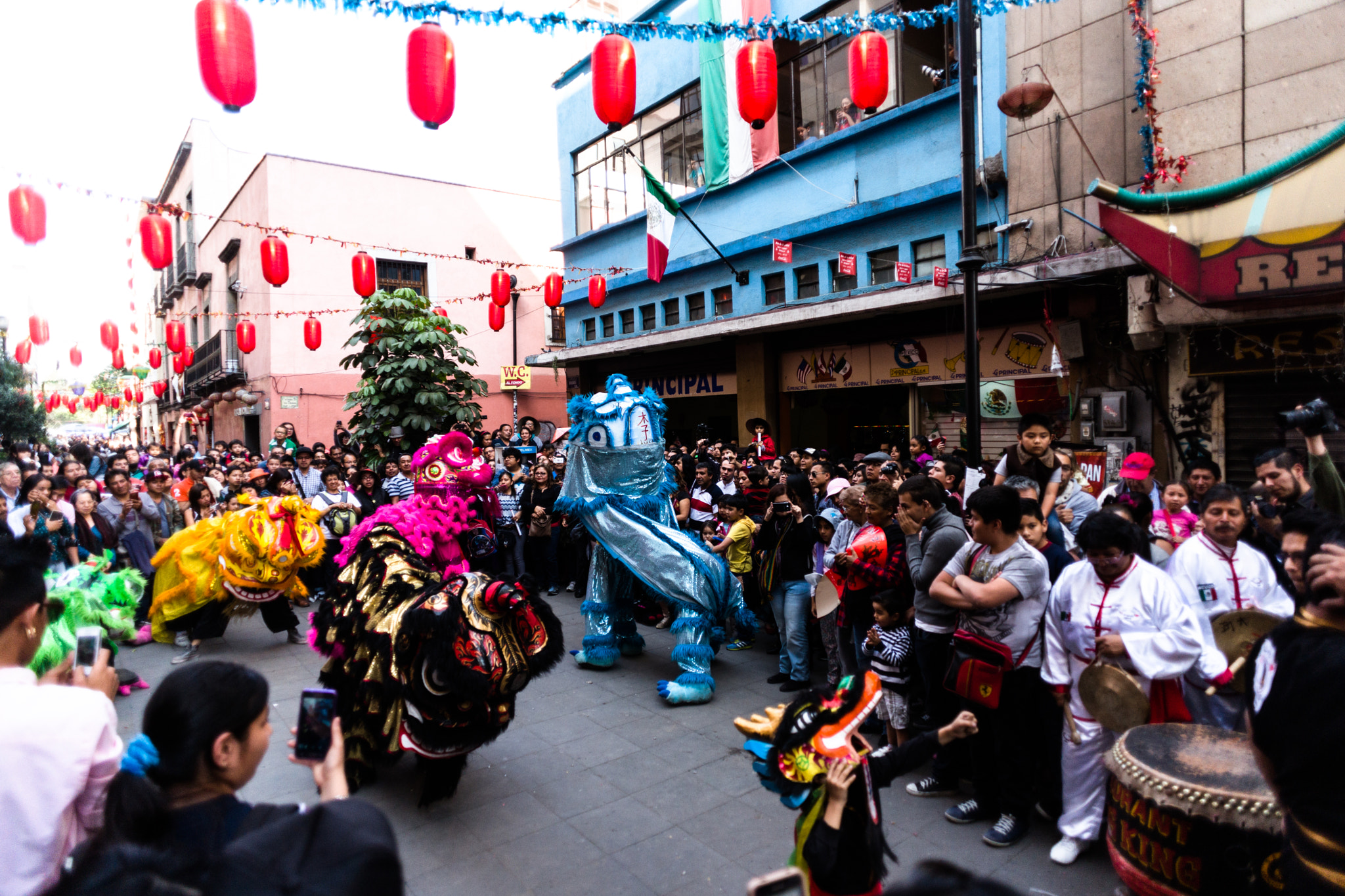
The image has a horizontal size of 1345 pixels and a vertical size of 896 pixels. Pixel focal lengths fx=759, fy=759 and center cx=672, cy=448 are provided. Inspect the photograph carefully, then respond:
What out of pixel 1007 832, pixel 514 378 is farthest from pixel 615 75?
pixel 514 378

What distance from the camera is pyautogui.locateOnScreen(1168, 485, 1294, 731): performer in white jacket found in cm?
361

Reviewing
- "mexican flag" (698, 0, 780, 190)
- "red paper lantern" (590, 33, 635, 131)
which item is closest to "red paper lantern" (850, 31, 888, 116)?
"red paper lantern" (590, 33, 635, 131)

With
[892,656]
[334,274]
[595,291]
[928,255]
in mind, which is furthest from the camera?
[334,274]

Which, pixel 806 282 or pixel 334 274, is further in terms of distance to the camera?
pixel 334 274

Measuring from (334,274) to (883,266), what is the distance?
48.4 ft

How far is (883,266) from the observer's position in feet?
37.1

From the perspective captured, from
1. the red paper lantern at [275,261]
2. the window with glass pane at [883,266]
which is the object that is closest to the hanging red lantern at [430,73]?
the red paper lantern at [275,261]

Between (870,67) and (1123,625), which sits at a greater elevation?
(870,67)

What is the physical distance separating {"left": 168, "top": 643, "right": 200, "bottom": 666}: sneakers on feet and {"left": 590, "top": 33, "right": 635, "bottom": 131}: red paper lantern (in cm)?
574

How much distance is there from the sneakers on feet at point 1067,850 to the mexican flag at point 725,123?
1128cm

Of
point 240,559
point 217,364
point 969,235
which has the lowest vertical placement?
point 240,559

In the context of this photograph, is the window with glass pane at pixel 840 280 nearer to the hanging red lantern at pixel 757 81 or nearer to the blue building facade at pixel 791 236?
the blue building facade at pixel 791 236

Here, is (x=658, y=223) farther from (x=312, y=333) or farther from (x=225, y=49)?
(x=312, y=333)

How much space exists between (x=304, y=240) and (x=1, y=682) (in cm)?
2005
